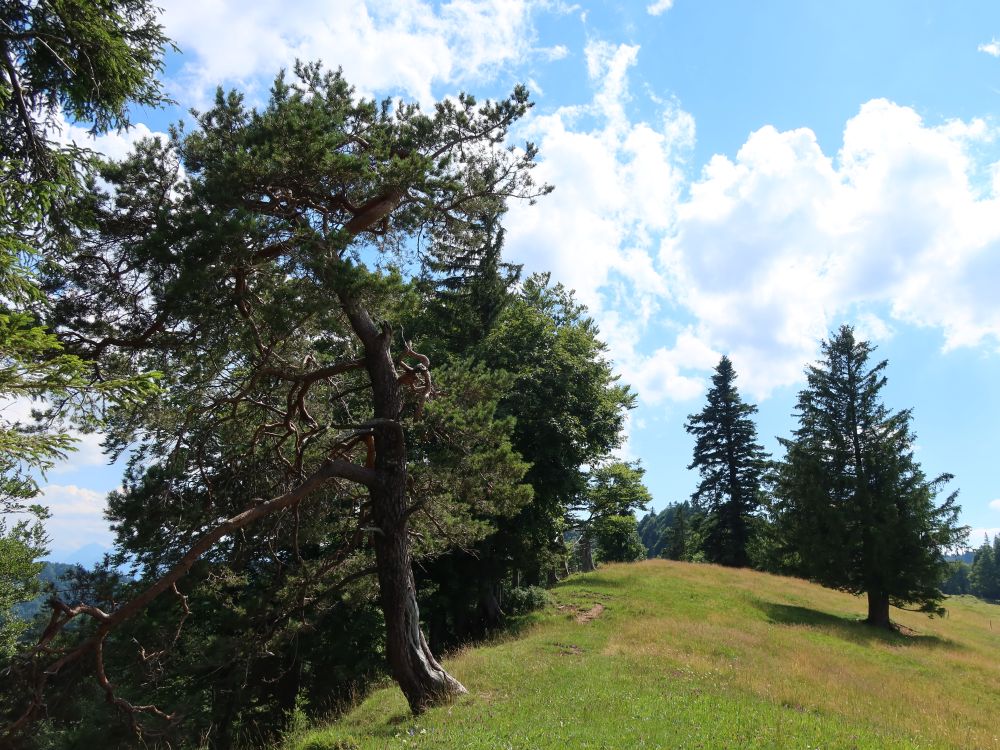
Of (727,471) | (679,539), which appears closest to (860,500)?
(727,471)

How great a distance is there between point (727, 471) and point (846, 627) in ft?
73.1

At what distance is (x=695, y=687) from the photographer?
1127 cm

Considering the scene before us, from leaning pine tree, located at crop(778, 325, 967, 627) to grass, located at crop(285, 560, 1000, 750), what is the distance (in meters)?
2.32

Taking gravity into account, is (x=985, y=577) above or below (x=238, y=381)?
below

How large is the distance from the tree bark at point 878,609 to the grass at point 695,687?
1.10 meters

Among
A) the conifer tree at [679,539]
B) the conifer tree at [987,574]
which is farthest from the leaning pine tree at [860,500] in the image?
the conifer tree at [987,574]

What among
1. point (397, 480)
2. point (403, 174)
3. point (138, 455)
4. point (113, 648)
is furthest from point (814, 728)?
point (113, 648)

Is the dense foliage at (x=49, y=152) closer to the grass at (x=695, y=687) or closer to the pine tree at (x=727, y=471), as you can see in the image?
the grass at (x=695, y=687)

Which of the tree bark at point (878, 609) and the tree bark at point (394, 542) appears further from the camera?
the tree bark at point (878, 609)

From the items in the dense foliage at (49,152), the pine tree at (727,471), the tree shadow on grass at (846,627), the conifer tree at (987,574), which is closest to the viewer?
the dense foliage at (49,152)

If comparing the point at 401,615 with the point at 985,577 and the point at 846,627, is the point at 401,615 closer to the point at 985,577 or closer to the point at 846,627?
the point at 846,627

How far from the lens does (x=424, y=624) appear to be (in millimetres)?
21484

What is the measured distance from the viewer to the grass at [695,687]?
851cm

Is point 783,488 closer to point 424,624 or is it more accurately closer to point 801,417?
point 801,417
